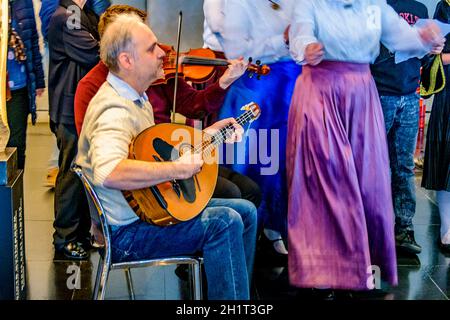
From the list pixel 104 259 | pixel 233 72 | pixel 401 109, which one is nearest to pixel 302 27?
pixel 233 72

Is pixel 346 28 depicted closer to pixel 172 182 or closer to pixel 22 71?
pixel 172 182

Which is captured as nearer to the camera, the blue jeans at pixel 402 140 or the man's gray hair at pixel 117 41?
the man's gray hair at pixel 117 41

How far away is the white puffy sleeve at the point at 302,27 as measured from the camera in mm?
3588

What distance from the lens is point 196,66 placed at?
3.62m

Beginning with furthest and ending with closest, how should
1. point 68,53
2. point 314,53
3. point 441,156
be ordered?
point 441,156
point 68,53
point 314,53

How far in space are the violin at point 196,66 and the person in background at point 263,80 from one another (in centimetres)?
4

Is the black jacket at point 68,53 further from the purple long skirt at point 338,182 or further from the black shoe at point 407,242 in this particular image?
the black shoe at point 407,242

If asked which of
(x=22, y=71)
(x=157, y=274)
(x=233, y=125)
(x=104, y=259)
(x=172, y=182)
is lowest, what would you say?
(x=157, y=274)

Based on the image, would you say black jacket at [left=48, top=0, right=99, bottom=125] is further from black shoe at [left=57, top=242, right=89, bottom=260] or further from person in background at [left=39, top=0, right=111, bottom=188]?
black shoe at [left=57, top=242, right=89, bottom=260]

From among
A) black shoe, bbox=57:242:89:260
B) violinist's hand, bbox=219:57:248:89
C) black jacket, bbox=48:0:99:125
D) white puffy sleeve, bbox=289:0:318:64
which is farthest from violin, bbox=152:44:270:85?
black shoe, bbox=57:242:89:260

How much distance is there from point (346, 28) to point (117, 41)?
0.94 meters

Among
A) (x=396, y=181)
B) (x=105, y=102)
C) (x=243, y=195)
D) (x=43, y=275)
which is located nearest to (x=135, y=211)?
(x=105, y=102)

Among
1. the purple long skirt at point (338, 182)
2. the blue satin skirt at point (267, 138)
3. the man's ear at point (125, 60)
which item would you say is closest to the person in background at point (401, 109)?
the purple long skirt at point (338, 182)
